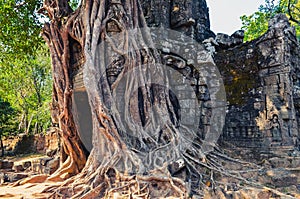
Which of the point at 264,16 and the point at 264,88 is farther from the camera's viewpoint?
the point at 264,16

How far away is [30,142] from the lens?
12797 millimetres

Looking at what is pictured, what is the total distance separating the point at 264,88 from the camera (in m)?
5.04

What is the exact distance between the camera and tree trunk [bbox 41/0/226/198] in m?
3.44

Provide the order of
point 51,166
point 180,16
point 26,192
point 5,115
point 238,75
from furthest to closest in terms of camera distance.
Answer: point 5,115 < point 180,16 < point 51,166 < point 238,75 < point 26,192

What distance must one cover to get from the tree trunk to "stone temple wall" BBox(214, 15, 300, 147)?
1073mm

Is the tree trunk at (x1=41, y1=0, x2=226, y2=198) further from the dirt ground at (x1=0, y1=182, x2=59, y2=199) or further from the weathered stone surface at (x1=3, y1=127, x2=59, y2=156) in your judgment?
the weathered stone surface at (x1=3, y1=127, x2=59, y2=156)

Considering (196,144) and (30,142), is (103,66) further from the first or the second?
(30,142)

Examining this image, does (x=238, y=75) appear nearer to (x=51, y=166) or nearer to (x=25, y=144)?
(x=51, y=166)

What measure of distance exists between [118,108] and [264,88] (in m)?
2.72

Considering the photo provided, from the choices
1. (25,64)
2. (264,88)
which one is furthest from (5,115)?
(264,88)

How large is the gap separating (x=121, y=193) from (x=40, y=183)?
6.28ft

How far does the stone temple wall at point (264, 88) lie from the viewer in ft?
15.7

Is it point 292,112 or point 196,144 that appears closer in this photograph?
point 196,144

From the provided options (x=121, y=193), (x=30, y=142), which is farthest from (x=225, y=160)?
(x=30, y=142)
